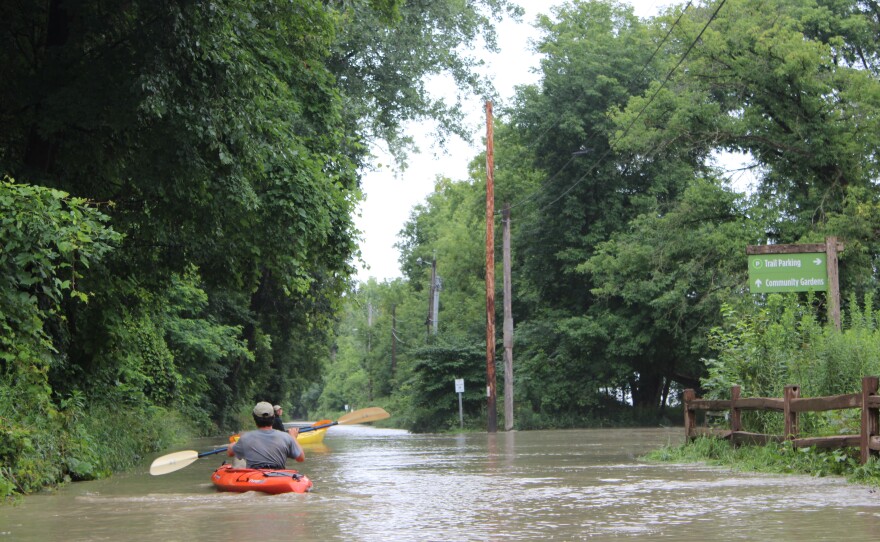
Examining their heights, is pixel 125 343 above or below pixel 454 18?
below

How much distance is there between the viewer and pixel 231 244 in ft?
61.8

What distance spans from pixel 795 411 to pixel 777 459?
832 mm

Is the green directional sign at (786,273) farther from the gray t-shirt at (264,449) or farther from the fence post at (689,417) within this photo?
the gray t-shirt at (264,449)

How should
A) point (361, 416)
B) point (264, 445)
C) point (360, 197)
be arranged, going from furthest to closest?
point (361, 416) → point (360, 197) → point (264, 445)

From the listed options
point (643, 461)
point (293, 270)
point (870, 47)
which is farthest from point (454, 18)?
point (870, 47)

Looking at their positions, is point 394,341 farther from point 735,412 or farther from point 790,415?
point 790,415

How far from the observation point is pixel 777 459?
1491 centimetres

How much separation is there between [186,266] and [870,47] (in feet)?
103

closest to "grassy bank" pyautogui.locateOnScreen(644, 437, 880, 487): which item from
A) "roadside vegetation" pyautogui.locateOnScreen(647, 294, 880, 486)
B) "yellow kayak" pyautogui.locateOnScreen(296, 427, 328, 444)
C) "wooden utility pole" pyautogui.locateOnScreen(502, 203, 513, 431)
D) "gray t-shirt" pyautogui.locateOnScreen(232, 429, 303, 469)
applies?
"roadside vegetation" pyautogui.locateOnScreen(647, 294, 880, 486)

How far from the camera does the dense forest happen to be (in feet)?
52.4

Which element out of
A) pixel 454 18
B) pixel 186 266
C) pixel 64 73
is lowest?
pixel 186 266

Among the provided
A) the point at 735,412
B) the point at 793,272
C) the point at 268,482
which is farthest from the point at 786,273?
the point at 268,482

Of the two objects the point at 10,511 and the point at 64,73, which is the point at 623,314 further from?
the point at 10,511

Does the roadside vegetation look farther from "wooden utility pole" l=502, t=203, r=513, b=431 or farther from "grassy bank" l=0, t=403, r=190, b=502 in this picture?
"wooden utility pole" l=502, t=203, r=513, b=431
